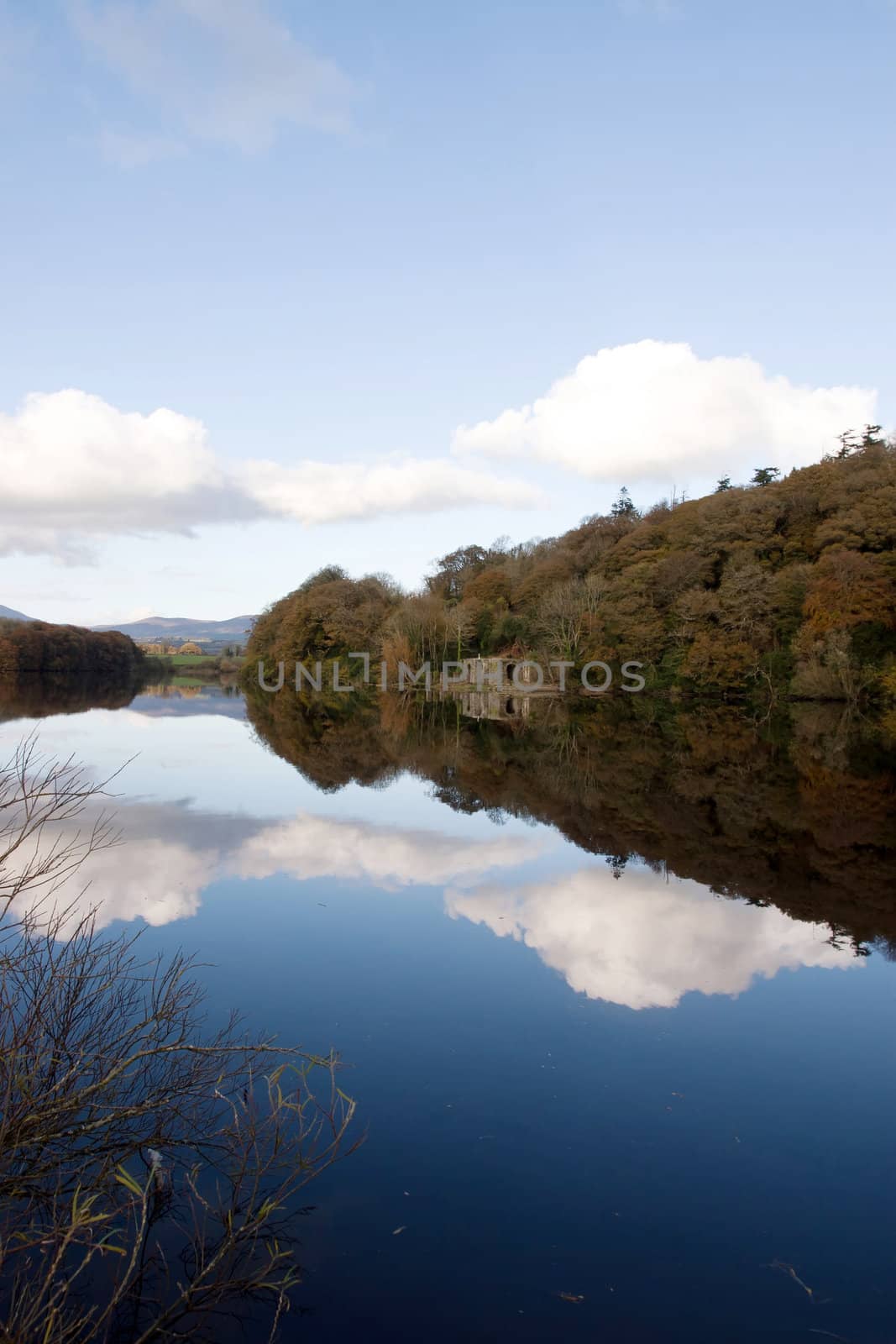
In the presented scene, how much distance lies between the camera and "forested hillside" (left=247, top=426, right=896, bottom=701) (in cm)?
3978

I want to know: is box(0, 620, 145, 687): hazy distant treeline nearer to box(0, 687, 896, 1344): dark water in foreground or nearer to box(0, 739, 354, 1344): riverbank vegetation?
box(0, 687, 896, 1344): dark water in foreground

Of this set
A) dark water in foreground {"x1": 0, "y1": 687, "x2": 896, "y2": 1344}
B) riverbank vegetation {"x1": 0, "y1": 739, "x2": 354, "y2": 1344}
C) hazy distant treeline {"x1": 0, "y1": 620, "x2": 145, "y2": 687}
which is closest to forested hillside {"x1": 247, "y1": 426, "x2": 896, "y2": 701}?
hazy distant treeline {"x1": 0, "y1": 620, "x2": 145, "y2": 687}

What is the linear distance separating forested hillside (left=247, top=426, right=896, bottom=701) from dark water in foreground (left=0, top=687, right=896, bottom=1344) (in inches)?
1053

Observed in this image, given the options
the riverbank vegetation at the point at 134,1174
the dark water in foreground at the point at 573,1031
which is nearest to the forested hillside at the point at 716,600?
the dark water in foreground at the point at 573,1031

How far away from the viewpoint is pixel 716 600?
4731 centimetres

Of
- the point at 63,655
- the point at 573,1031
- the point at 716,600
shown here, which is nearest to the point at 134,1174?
the point at 573,1031

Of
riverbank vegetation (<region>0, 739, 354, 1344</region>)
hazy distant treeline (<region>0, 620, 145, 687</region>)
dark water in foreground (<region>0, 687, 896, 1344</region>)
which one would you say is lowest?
dark water in foreground (<region>0, 687, 896, 1344</region>)

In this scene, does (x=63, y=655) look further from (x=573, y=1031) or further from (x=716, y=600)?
(x=573, y=1031)

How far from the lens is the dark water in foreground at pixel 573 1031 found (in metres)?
3.78

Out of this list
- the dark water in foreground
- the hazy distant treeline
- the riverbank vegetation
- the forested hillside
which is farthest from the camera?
the hazy distant treeline

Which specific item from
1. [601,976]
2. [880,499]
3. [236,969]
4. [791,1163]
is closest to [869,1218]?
[791,1163]

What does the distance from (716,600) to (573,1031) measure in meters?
43.9

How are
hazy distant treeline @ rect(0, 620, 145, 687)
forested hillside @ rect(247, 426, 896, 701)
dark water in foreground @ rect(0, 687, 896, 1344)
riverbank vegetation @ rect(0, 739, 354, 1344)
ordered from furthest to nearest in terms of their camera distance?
hazy distant treeline @ rect(0, 620, 145, 687) < forested hillside @ rect(247, 426, 896, 701) < dark water in foreground @ rect(0, 687, 896, 1344) < riverbank vegetation @ rect(0, 739, 354, 1344)

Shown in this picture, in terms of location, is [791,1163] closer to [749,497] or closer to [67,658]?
[749,497]
